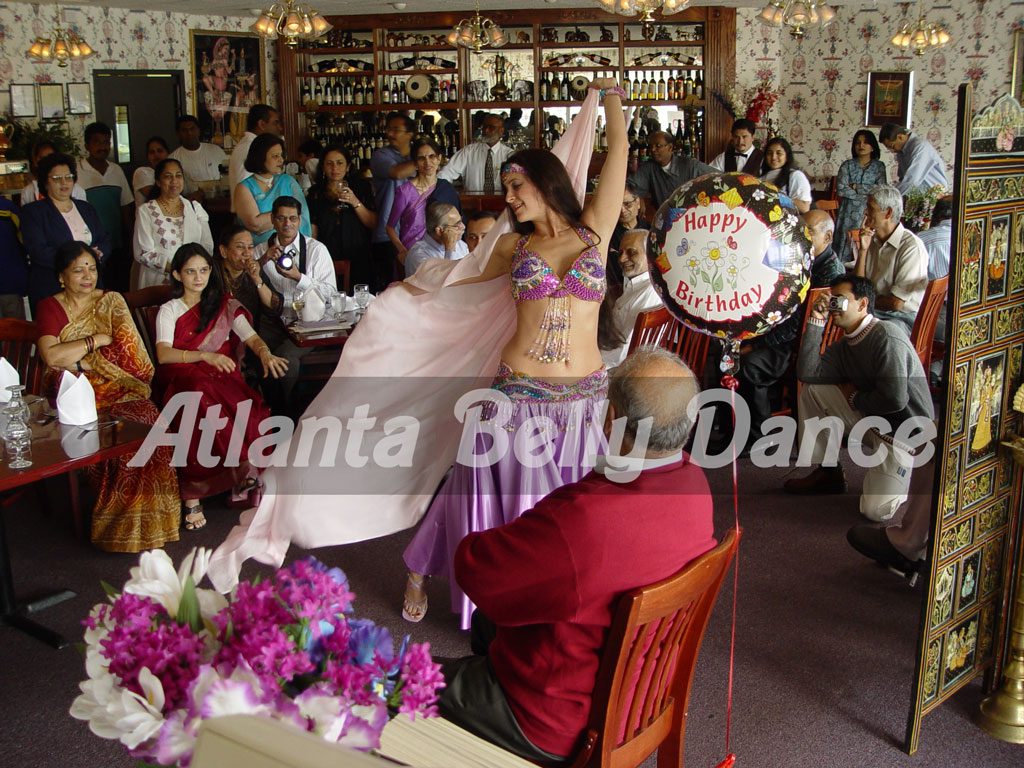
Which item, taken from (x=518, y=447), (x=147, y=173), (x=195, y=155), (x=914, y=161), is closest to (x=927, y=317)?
(x=518, y=447)

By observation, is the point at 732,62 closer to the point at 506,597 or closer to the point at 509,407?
the point at 509,407

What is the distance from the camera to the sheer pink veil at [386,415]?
336cm

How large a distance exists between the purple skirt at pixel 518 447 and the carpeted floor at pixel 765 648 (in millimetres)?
468

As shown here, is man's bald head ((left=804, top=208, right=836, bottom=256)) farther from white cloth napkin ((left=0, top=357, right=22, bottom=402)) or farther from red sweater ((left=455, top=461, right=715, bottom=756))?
white cloth napkin ((left=0, top=357, right=22, bottom=402))

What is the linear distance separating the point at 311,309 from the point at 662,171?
15.1 feet

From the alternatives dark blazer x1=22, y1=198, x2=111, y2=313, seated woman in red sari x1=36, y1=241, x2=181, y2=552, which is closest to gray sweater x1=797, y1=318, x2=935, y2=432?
seated woman in red sari x1=36, y1=241, x2=181, y2=552

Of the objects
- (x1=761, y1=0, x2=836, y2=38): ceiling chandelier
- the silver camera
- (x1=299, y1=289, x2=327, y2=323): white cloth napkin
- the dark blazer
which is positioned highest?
(x1=761, y1=0, x2=836, y2=38): ceiling chandelier

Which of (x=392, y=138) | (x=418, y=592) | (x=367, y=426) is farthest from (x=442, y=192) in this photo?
(x=418, y=592)

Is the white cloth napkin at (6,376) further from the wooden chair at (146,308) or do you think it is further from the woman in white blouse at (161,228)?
the woman in white blouse at (161,228)

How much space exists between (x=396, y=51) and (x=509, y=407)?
7768mm

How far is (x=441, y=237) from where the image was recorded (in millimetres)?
4961

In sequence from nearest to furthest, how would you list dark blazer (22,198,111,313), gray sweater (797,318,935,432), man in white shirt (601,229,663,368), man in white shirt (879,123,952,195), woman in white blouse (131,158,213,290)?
gray sweater (797,318,935,432) < man in white shirt (601,229,663,368) < woman in white blouse (131,158,213,290) < dark blazer (22,198,111,313) < man in white shirt (879,123,952,195)

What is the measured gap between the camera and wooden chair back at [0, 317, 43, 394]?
13.1 ft

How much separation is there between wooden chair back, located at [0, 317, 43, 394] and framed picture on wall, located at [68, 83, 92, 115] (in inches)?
209
